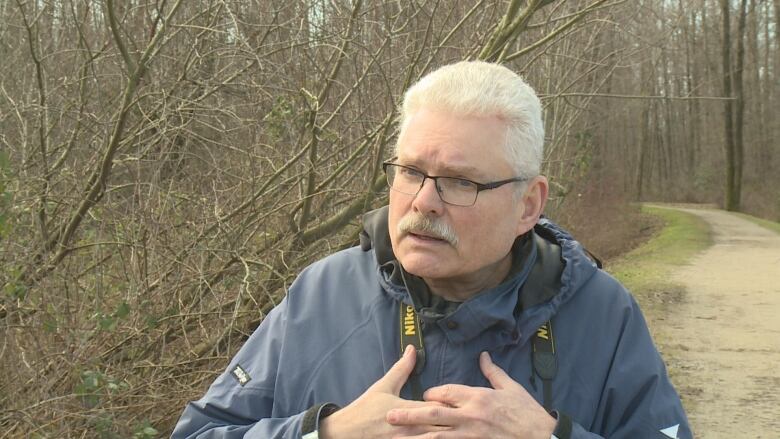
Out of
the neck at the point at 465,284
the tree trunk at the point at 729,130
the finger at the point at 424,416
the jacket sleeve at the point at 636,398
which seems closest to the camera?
the finger at the point at 424,416

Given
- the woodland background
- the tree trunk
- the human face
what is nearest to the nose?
the human face

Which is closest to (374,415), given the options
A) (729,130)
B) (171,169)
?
(171,169)

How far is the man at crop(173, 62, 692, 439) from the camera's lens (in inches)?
77.1

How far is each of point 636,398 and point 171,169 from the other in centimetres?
383

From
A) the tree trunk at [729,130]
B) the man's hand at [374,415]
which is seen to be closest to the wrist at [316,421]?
the man's hand at [374,415]

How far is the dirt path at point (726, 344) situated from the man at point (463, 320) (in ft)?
13.7

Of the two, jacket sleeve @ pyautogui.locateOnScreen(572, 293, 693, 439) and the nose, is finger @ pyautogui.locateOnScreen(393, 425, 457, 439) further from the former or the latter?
the nose

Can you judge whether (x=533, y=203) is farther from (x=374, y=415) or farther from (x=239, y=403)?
(x=239, y=403)

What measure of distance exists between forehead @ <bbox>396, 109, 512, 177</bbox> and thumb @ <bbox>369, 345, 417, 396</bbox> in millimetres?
439

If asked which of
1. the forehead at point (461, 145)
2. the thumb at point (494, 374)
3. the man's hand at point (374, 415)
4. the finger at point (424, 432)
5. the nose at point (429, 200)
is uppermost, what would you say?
the forehead at point (461, 145)

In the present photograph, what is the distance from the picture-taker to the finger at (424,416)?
5.86ft

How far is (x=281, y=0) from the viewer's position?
5625 millimetres

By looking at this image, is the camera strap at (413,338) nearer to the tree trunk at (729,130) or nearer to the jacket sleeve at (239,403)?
the jacket sleeve at (239,403)

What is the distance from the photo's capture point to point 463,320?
1.95 m
